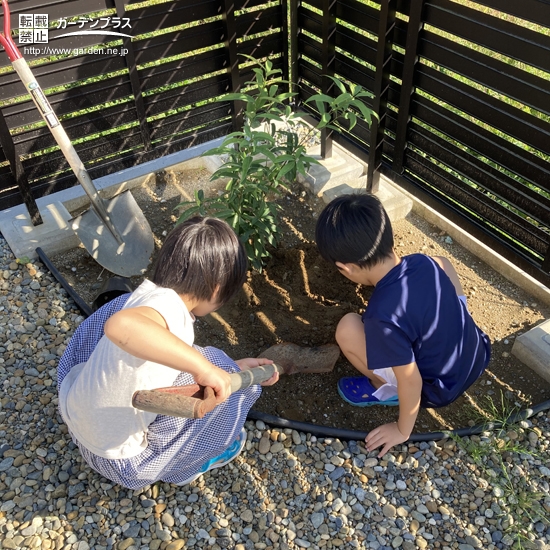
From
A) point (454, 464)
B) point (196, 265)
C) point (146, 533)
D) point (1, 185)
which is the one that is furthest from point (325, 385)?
point (1, 185)

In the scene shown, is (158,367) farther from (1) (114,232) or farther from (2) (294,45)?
(2) (294,45)

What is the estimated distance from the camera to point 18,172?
3.41 m

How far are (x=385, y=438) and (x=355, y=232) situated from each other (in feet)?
2.97

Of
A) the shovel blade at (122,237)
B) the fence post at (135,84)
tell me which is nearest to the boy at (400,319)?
the shovel blade at (122,237)

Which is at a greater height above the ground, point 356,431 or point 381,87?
point 381,87

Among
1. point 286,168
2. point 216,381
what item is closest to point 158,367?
point 216,381

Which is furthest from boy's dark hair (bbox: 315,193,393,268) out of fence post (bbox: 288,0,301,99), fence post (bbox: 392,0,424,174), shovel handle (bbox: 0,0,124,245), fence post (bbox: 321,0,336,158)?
fence post (bbox: 288,0,301,99)

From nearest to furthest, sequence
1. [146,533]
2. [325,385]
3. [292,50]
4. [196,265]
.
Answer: [196,265]
[146,533]
[325,385]
[292,50]

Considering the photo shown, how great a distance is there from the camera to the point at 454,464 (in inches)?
93.6

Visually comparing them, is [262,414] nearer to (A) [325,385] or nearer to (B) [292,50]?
(A) [325,385]

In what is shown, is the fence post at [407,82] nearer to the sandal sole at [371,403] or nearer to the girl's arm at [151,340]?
the sandal sole at [371,403]

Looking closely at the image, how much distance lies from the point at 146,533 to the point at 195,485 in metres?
0.26

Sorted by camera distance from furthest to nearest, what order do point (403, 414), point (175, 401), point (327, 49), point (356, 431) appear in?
1. point (327, 49)
2. point (356, 431)
3. point (403, 414)
4. point (175, 401)

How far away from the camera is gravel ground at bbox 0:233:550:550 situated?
84.3 inches
